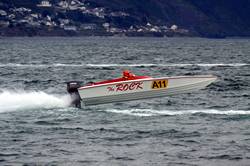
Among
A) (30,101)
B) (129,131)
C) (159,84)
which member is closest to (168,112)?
(159,84)

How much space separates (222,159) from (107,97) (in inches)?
373

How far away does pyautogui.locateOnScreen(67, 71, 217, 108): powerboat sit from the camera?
3412 centimetres

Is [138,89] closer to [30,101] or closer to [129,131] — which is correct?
[129,131]

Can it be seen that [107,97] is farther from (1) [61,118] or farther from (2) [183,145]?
(2) [183,145]

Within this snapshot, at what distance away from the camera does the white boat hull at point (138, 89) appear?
112ft

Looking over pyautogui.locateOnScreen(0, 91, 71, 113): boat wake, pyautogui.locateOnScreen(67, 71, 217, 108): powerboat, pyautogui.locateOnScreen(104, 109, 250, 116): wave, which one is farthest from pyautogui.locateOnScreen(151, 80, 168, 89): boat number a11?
pyautogui.locateOnScreen(0, 91, 71, 113): boat wake

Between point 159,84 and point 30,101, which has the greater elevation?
point 159,84

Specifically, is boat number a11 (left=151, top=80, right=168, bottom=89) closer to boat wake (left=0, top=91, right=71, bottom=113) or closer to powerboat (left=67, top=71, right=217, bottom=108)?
powerboat (left=67, top=71, right=217, bottom=108)

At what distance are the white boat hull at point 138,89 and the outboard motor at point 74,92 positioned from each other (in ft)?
1.07

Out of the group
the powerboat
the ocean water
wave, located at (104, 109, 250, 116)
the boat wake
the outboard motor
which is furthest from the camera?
the boat wake

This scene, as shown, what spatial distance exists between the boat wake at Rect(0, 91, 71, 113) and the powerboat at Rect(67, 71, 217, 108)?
2.99ft


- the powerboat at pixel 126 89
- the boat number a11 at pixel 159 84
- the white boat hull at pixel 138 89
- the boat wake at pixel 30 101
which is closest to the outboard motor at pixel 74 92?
the powerboat at pixel 126 89

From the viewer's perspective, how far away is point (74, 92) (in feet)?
113

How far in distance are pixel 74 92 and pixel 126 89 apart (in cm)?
217
